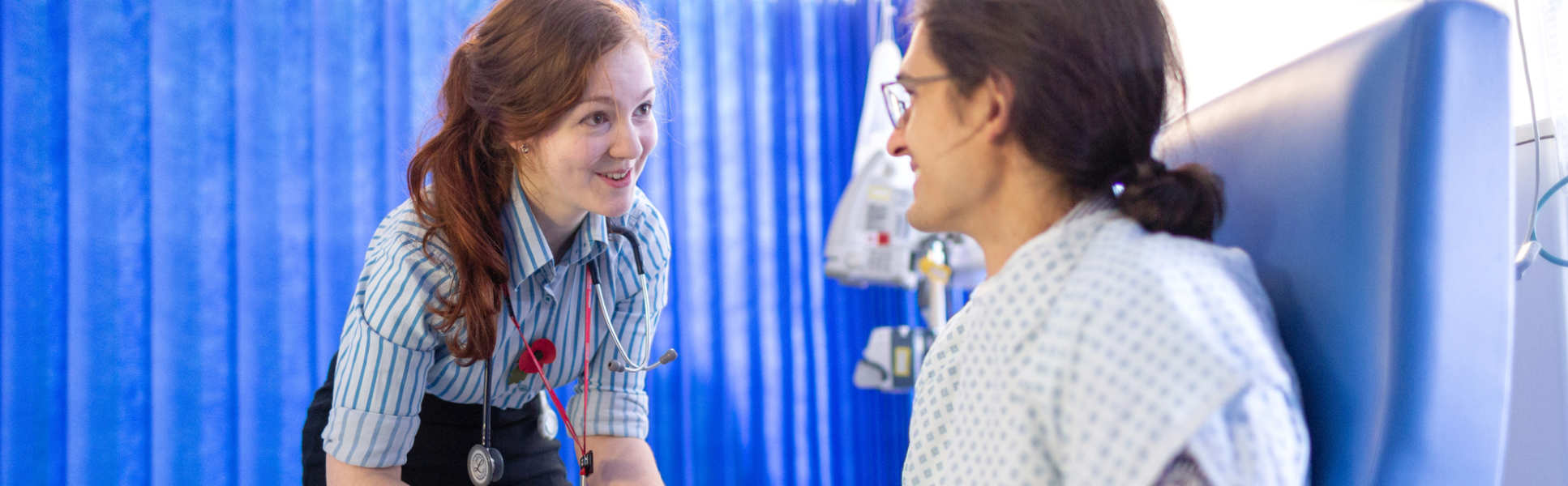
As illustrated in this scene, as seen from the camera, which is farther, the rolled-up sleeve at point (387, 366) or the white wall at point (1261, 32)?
the white wall at point (1261, 32)

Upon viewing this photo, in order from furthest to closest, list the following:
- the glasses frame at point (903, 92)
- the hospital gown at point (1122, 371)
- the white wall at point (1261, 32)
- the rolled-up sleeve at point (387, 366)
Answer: the white wall at point (1261, 32), the rolled-up sleeve at point (387, 366), the glasses frame at point (903, 92), the hospital gown at point (1122, 371)

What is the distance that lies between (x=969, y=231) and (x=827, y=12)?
242cm

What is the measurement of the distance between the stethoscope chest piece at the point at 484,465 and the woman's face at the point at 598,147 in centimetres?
33

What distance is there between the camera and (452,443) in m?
1.38

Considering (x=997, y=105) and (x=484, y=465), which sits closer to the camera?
(x=997, y=105)

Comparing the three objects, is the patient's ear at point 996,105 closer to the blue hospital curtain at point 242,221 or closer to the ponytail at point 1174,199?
the ponytail at point 1174,199

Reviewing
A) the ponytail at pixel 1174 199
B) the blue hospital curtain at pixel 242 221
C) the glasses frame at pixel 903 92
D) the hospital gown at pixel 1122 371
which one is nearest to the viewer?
the hospital gown at pixel 1122 371

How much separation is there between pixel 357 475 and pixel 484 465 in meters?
0.16

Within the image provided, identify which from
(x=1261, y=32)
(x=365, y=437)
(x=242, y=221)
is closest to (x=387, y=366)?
(x=365, y=437)

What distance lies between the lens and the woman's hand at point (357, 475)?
3.94 ft

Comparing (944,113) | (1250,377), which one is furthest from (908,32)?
(1250,377)

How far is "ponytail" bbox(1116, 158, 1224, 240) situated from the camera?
2.45 feet

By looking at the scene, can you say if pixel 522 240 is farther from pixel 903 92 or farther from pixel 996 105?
pixel 996 105

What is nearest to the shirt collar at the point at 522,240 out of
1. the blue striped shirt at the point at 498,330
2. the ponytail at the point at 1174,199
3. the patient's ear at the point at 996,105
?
the blue striped shirt at the point at 498,330
